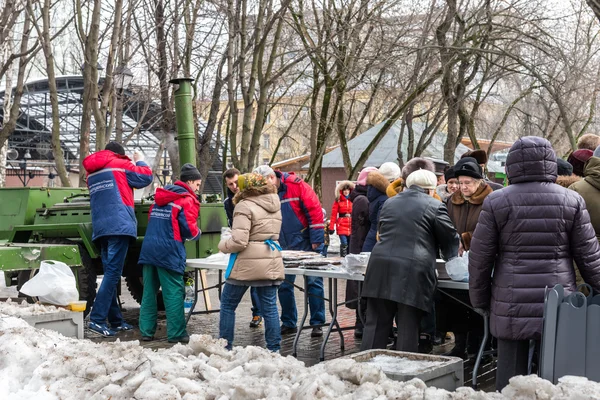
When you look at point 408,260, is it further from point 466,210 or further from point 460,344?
point 460,344

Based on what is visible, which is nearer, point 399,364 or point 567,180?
point 399,364

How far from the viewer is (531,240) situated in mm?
5035

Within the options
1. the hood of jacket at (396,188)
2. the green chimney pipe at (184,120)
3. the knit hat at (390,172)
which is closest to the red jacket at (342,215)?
the green chimney pipe at (184,120)

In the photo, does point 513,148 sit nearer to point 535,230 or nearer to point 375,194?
point 535,230

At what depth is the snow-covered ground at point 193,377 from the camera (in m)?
4.07

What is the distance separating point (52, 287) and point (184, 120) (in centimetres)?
468

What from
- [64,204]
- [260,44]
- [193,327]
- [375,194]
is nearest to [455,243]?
[375,194]

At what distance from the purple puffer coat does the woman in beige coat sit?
2.62 m

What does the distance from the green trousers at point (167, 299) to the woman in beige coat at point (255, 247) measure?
125 centimetres

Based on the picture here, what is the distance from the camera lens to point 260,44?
14.7 metres

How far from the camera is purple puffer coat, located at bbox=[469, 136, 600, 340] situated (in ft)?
16.4

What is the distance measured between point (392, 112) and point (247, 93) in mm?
6226

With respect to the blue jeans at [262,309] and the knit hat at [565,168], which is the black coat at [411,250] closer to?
the knit hat at [565,168]

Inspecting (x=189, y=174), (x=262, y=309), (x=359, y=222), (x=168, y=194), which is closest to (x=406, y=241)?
(x=262, y=309)
